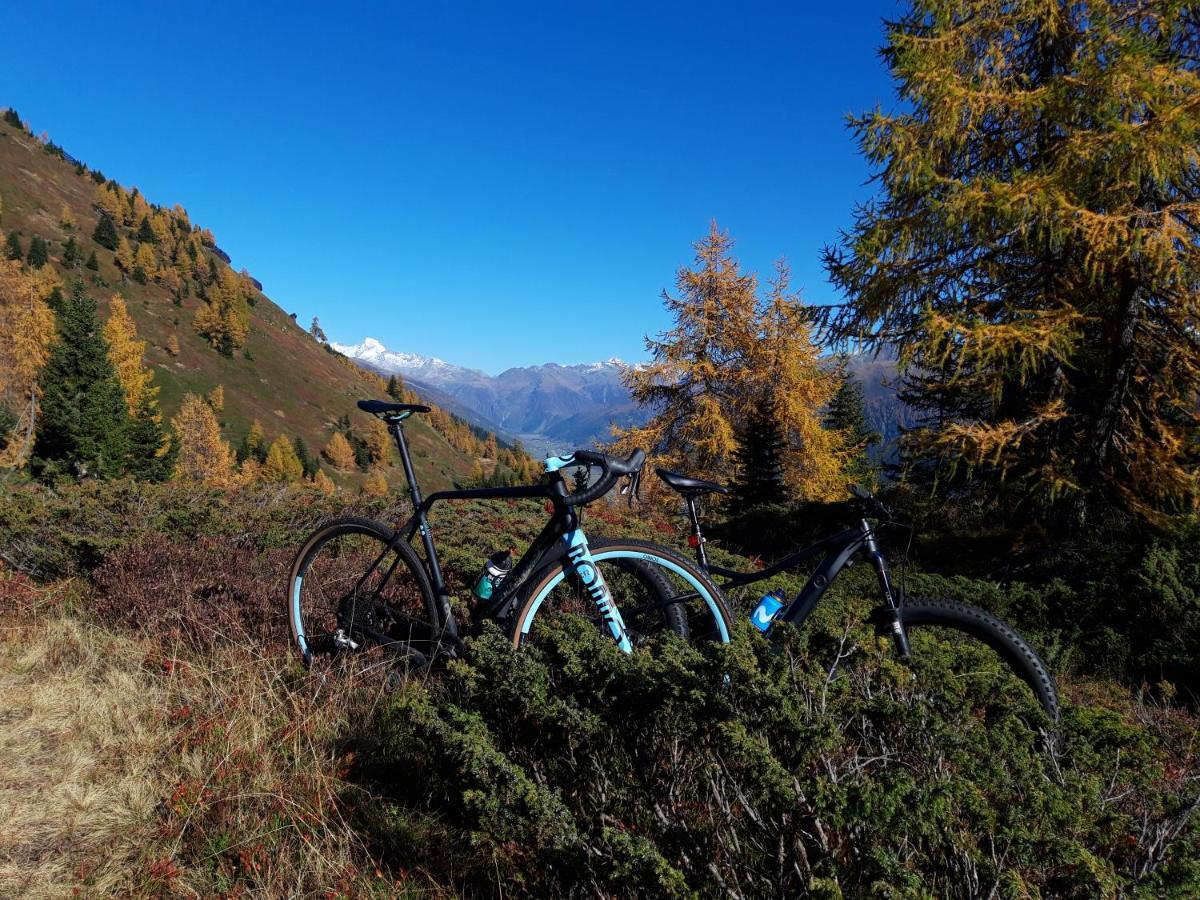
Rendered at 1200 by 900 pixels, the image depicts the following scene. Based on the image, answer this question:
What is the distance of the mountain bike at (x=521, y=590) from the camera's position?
9.48 feet

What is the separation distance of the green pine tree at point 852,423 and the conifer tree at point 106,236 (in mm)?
142460

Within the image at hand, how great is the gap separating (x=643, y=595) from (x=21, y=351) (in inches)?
1764

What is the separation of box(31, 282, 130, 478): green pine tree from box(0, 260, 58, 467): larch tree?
0.68 meters

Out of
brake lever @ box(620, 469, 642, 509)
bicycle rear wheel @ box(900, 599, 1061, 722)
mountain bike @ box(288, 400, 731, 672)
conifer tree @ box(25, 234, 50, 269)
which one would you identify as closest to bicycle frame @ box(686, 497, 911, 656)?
bicycle rear wheel @ box(900, 599, 1061, 722)

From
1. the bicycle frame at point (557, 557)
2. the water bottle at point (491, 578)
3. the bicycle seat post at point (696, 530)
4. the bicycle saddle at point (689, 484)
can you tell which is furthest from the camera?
the bicycle seat post at point (696, 530)

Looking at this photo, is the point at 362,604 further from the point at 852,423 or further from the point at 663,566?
the point at 852,423

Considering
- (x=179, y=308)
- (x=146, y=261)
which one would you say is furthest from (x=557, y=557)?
(x=146, y=261)

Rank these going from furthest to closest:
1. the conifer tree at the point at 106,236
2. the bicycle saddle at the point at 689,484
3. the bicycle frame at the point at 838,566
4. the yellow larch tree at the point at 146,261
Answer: the conifer tree at the point at 106,236
the yellow larch tree at the point at 146,261
the bicycle saddle at the point at 689,484
the bicycle frame at the point at 838,566

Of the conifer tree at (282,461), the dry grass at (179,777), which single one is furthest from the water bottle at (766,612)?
the conifer tree at (282,461)

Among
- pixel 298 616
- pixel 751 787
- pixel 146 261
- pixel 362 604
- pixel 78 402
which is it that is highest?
pixel 146 261

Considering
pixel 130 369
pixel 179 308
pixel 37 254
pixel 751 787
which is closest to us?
pixel 751 787

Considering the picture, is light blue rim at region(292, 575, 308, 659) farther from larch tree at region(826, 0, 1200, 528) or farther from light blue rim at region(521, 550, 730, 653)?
larch tree at region(826, 0, 1200, 528)

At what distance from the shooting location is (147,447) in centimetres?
4734

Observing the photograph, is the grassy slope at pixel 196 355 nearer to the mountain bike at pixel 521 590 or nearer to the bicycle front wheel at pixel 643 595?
the mountain bike at pixel 521 590
